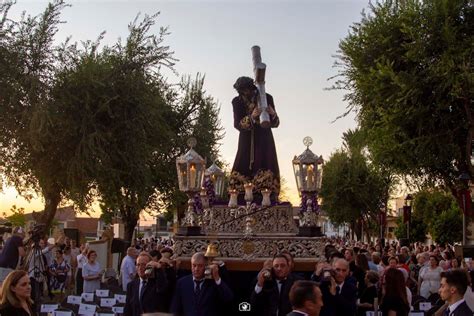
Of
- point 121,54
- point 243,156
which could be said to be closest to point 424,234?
point 121,54

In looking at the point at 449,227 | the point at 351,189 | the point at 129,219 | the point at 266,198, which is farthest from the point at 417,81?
the point at 449,227

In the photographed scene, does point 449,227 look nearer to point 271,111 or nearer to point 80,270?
point 80,270

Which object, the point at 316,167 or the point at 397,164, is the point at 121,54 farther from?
the point at 316,167

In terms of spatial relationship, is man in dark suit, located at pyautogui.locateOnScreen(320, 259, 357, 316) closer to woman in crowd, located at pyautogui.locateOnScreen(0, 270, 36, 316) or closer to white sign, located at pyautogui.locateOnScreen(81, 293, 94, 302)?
woman in crowd, located at pyautogui.locateOnScreen(0, 270, 36, 316)

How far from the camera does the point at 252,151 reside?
16344mm

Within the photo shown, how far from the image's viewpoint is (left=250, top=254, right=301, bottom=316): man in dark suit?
8836mm

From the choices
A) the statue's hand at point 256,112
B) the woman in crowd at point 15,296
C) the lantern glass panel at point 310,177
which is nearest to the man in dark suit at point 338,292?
the woman in crowd at point 15,296

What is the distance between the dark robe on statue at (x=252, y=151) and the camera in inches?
631

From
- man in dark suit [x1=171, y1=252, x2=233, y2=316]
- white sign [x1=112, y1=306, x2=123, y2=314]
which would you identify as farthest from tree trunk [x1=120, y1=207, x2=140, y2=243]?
man in dark suit [x1=171, y1=252, x2=233, y2=316]

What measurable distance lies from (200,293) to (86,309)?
3215 millimetres

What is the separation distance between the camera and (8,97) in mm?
24812

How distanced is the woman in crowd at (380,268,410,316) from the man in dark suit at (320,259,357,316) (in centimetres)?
64

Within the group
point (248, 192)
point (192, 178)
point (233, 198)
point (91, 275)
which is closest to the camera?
point (192, 178)

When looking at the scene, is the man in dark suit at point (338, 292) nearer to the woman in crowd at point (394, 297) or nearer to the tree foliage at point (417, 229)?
the woman in crowd at point (394, 297)
